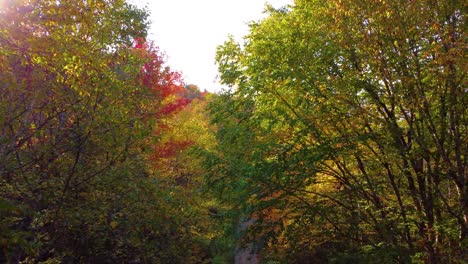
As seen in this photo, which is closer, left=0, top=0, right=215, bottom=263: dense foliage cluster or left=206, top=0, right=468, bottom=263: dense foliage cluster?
left=0, top=0, right=215, bottom=263: dense foliage cluster

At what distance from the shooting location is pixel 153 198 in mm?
12016

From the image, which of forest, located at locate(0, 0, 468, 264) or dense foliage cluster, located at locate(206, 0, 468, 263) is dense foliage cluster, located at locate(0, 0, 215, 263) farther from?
dense foliage cluster, located at locate(206, 0, 468, 263)

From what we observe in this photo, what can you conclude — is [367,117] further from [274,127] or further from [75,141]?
[75,141]

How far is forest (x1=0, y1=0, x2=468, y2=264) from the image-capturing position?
307 inches

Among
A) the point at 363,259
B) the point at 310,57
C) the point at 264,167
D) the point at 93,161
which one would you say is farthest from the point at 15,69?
the point at 363,259

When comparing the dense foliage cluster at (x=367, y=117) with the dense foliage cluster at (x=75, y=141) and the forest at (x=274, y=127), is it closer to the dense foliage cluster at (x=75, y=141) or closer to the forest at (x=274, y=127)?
the forest at (x=274, y=127)

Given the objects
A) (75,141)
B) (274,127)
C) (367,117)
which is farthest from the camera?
(274,127)

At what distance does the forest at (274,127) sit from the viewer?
7805 mm

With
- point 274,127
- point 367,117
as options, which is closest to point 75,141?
point 274,127

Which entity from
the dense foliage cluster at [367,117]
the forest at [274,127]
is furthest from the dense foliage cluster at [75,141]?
the dense foliage cluster at [367,117]

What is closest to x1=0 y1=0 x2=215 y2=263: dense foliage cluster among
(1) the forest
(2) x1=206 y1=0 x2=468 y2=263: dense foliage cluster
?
(1) the forest

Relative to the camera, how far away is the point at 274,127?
10.7 meters

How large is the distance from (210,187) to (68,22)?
621cm

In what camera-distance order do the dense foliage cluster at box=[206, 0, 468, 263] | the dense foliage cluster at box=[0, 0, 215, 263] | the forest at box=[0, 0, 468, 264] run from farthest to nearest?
the dense foliage cluster at box=[206, 0, 468, 263] → the forest at box=[0, 0, 468, 264] → the dense foliage cluster at box=[0, 0, 215, 263]
